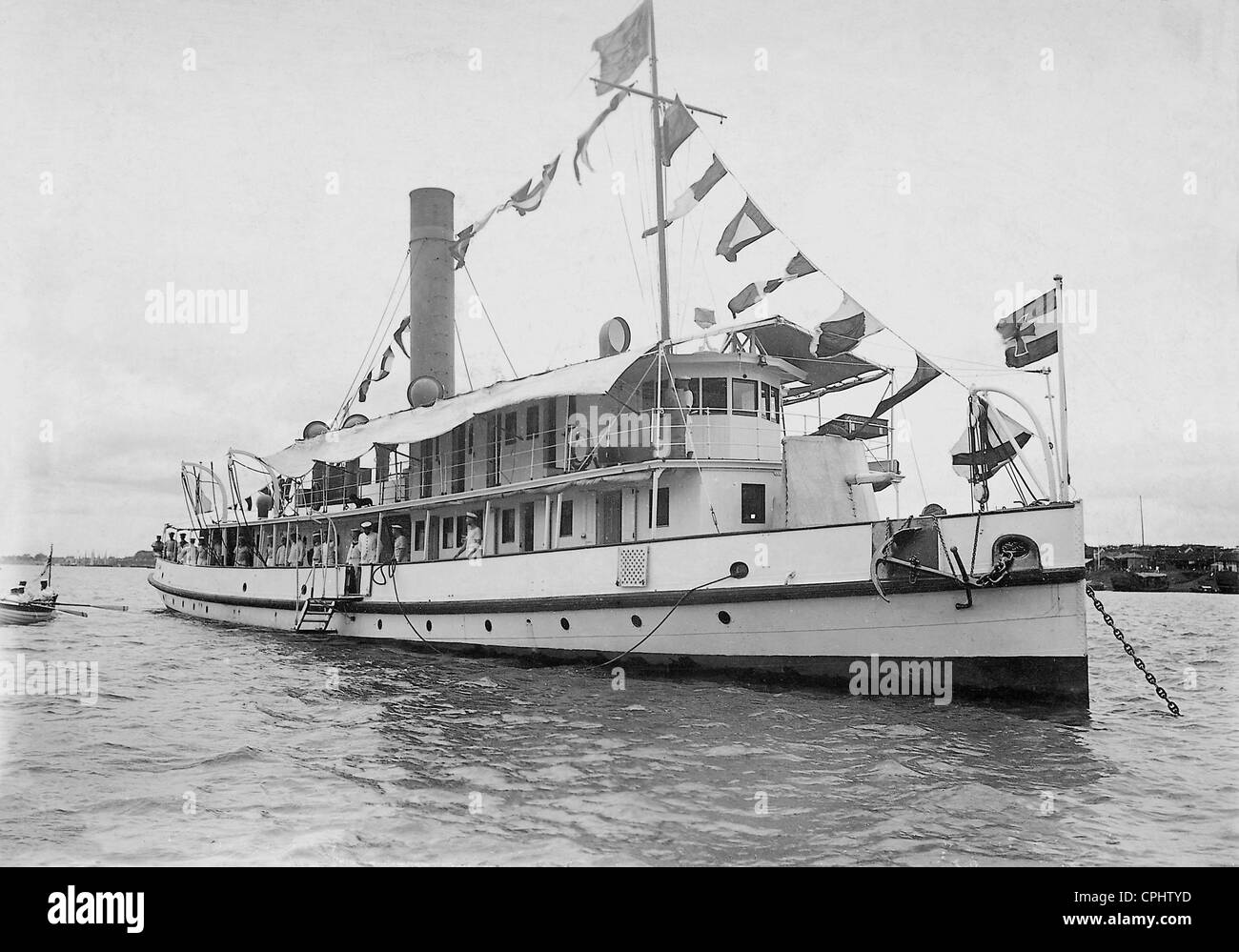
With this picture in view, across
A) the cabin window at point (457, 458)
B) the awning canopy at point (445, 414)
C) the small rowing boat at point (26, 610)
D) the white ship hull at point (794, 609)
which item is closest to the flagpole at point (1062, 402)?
the white ship hull at point (794, 609)

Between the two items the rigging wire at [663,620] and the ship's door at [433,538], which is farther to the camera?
the ship's door at [433,538]

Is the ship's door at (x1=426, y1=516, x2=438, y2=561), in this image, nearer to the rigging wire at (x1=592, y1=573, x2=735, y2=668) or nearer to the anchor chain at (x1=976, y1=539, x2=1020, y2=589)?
the rigging wire at (x1=592, y1=573, x2=735, y2=668)

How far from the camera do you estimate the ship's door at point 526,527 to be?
56.7 feet

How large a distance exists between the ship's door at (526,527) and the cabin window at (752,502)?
14.4 feet

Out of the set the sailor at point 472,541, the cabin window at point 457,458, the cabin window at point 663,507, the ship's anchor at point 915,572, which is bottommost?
the ship's anchor at point 915,572

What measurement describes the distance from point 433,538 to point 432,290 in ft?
22.7

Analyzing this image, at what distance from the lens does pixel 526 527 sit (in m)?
17.4

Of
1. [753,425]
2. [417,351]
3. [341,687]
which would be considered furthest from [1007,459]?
[417,351]

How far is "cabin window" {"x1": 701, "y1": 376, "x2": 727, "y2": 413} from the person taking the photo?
1535cm

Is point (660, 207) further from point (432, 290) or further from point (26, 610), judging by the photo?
point (26, 610)

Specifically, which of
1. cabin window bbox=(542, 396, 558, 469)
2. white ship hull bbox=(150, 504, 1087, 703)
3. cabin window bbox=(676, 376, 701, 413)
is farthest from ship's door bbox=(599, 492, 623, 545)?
cabin window bbox=(676, 376, 701, 413)

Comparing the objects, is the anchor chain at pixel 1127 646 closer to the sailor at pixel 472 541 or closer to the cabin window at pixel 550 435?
the cabin window at pixel 550 435

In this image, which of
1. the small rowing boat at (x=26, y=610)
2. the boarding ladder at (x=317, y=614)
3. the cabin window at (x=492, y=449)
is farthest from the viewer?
the small rowing boat at (x=26, y=610)

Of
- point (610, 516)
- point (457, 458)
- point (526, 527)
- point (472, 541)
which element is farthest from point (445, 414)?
point (610, 516)
